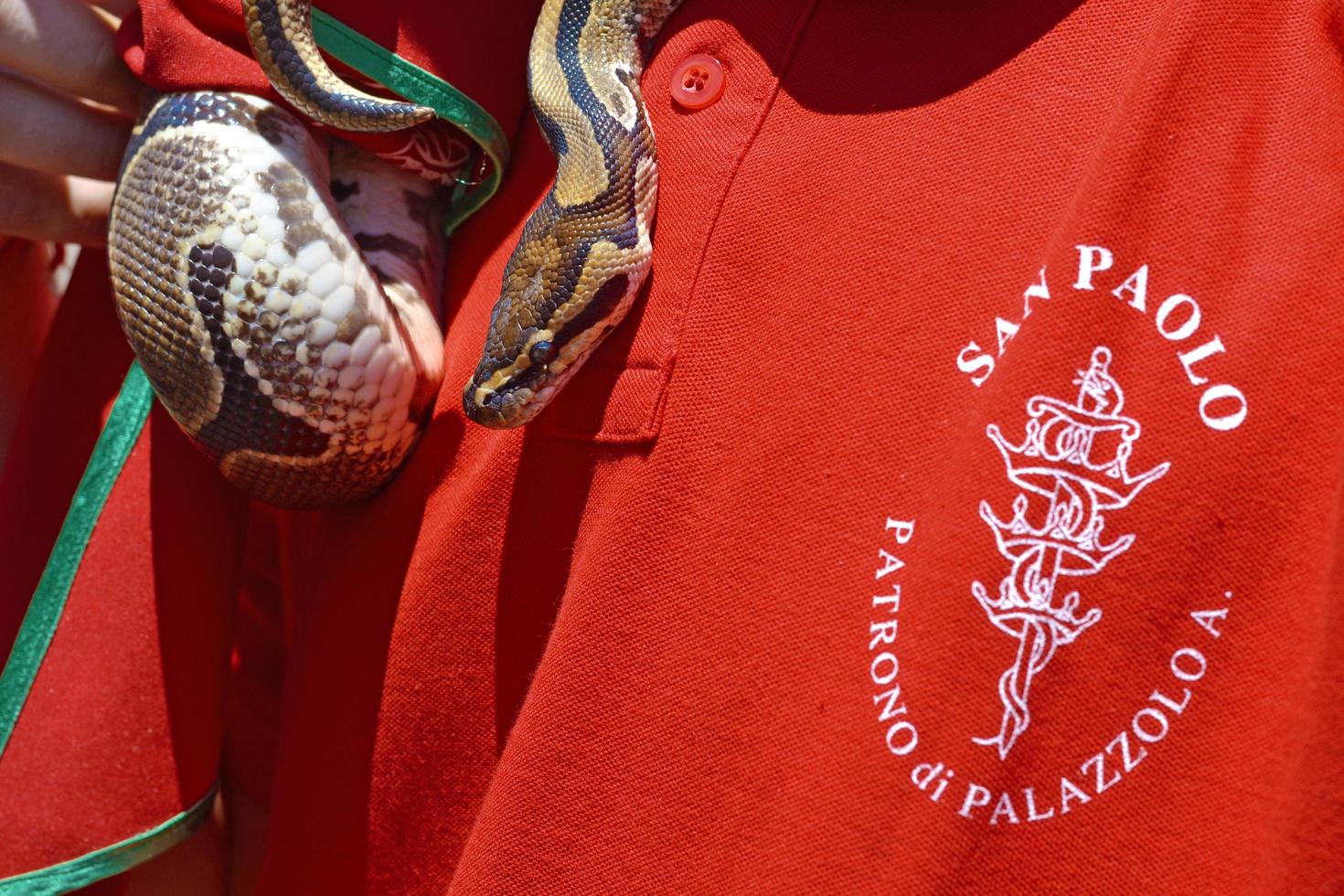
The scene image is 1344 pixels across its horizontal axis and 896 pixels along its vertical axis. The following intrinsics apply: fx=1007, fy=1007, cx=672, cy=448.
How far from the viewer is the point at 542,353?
1.32 m

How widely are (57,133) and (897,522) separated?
4.35ft

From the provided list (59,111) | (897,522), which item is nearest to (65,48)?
(59,111)

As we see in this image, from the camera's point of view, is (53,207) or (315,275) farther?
(53,207)

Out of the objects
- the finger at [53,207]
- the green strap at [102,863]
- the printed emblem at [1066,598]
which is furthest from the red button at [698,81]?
the green strap at [102,863]

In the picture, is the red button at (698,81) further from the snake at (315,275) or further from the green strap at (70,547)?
the green strap at (70,547)

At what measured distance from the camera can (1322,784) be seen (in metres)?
0.84

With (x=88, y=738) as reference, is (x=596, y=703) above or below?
above

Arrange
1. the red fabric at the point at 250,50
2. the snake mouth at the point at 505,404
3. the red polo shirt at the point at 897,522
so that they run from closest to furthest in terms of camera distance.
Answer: the red polo shirt at the point at 897,522 < the snake mouth at the point at 505,404 < the red fabric at the point at 250,50

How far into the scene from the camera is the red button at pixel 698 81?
1229mm

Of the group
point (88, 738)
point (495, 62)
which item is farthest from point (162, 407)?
point (495, 62)

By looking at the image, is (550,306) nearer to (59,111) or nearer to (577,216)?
(577,216)

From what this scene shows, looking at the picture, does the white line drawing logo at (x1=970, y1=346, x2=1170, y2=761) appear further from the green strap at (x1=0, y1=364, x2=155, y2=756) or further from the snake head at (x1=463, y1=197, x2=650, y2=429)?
the green strap at (x1=0, y1=364, x2=155, y2=756)

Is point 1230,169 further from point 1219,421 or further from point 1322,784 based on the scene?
point 1322,784

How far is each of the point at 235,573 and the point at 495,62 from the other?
87 cm
